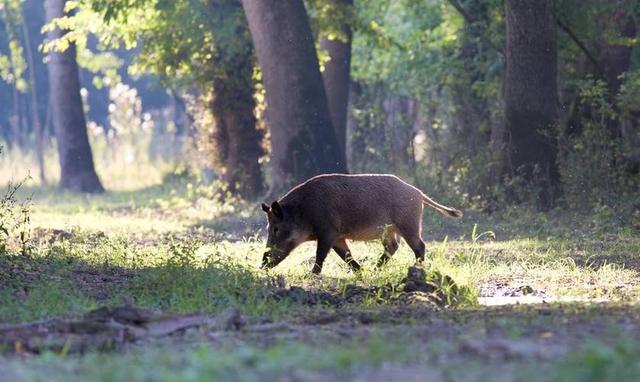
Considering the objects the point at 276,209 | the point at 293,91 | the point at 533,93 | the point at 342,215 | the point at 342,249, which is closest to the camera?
the point at 276,209

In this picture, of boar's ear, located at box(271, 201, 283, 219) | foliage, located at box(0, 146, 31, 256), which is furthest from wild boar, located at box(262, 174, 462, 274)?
foliage, located at box(0, 146, 31, 256)

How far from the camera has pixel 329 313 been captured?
10.4 meters

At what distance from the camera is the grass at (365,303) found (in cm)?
718

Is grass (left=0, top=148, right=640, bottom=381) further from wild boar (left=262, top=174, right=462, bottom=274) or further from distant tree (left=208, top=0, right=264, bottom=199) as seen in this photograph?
distant tree (left=208, top=0, right=264, bottom=199)

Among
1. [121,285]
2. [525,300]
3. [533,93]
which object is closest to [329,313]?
[525,300]

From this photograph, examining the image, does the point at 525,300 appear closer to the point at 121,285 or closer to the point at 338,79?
the point at 121,285

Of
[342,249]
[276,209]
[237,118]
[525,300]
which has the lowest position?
[525,300]

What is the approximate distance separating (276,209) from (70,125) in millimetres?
23361

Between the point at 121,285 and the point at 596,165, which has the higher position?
the point at 596,165

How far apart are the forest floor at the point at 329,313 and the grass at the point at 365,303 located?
0.02 m

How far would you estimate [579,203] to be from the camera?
20984 mm

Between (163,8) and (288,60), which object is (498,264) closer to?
(288,60)

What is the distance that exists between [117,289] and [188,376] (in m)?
5.89

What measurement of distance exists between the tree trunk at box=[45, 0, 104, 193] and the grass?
15032mm
